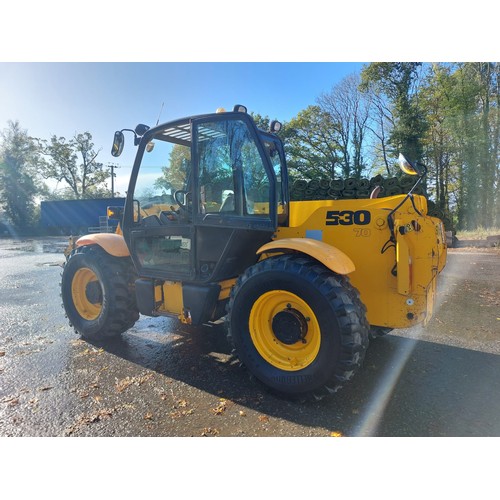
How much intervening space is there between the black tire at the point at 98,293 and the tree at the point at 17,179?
42819 millimetres

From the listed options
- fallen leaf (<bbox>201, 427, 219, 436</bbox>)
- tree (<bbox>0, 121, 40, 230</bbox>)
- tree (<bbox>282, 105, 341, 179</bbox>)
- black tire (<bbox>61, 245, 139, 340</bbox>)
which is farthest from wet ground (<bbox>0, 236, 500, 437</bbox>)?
tree (<bbox>0, 121, 40, 230</bbox>)

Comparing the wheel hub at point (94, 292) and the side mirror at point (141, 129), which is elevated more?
the side mirror at point (141, 129)

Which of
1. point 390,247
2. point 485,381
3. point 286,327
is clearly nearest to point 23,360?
point 286,327

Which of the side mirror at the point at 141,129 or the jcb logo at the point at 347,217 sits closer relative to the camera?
the jcb logo at the point at 347,217

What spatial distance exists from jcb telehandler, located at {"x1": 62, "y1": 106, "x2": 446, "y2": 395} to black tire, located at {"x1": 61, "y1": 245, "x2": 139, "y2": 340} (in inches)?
0.7

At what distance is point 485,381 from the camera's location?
3443 mm

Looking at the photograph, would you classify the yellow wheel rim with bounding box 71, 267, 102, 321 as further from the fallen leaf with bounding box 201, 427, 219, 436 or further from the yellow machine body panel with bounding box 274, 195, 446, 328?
the yellow machine body panel with bounding box 274, 195, 446, 328

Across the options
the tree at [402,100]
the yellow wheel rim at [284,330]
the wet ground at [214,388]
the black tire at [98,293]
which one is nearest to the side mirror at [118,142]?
the black tire at [98,293]

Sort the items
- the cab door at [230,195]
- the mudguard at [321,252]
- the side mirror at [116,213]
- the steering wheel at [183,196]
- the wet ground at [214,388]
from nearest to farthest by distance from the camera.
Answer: the wet ground at [214,388]
the mudguard at [321,252]
the cab door at [230,195]
the steering wheel at [183,196]
the side mirror at [116,213]

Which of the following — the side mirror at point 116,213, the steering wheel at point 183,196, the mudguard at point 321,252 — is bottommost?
the mudguard at point 321,252

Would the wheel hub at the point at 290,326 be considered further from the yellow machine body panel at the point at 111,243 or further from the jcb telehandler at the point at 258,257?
the yellow machine body panel at the point at 111,243

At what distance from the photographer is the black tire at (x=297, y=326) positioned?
2928 mm

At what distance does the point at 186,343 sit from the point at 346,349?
2.39 metres

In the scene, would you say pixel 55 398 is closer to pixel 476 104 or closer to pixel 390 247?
pixel 390 247
